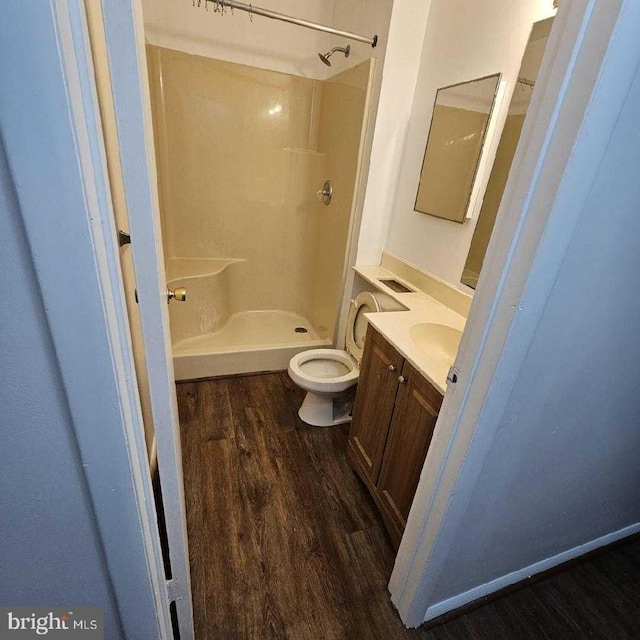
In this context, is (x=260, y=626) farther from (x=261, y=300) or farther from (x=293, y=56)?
(x=293, y=56)

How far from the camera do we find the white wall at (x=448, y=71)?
52.6 inches

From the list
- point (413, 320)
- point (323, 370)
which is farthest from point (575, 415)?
point (323, 370)

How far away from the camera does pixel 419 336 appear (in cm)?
145

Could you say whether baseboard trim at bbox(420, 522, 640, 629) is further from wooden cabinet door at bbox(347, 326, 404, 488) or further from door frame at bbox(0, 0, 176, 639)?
door frame at bbox(0, 0, 176, 639)

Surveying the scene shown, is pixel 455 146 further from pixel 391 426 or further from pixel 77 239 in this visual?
pixel 77 239

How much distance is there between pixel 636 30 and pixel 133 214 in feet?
2.82

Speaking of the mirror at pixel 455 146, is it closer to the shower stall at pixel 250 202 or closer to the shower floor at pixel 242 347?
the shower stall at pixel 250 202

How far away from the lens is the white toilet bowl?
1.82 metres

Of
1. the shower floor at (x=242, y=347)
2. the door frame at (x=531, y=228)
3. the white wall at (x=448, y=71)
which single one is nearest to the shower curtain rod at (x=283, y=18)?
the white wall at (x=448, y=71)

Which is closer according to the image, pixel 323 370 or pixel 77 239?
pixel 77 239

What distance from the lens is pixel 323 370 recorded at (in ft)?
6.77

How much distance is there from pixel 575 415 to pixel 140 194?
1.18 metres

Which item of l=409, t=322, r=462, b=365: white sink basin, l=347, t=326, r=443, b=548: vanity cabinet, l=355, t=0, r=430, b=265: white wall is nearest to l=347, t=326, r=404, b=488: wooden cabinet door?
l=347, t=326, r=443, b=548: vanity cabinet

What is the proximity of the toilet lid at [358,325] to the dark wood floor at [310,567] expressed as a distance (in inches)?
22.3
